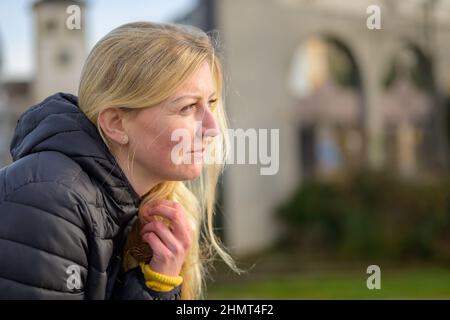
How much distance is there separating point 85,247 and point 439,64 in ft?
36.8

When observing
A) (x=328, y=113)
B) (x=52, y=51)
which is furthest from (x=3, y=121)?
(x=328, y=113)

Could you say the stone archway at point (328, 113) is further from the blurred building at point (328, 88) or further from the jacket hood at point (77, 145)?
the jacket hood at point (77, 145)

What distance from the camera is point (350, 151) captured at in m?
10.7

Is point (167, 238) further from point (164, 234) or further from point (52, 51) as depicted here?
point (52, 51)

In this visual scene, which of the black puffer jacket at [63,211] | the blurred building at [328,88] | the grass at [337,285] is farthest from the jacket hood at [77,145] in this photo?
the blurred building at [328,88]

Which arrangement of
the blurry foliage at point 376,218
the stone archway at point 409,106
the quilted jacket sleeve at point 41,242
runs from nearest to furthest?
the quilted jacket sleeve at point 41,242, the blurry foliage at point 376,218, the stone archway at point 409,106

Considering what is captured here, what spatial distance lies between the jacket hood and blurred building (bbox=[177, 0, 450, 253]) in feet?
26.3

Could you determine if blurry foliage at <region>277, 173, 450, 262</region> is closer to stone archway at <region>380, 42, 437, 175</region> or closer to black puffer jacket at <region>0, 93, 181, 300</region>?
stone archway at <region>380, 42, 437, 175</region>

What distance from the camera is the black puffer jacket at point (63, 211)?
1.00 meters

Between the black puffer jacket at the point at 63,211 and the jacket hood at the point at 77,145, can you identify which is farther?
the jacket hood at the point at 77,145

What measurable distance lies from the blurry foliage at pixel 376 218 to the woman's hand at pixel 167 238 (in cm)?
834

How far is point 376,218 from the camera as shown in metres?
9.45

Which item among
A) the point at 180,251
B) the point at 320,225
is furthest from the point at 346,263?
the point at 180,251

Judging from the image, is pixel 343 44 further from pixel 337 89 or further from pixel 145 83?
pixel 145 83
